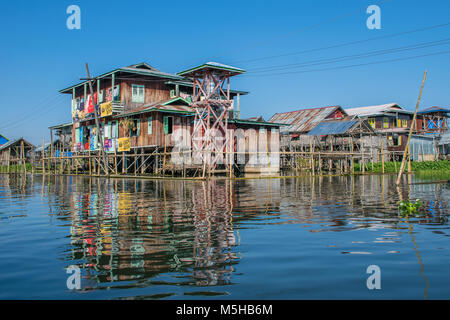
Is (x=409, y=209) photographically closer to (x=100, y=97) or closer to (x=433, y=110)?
(x=100, y=97)

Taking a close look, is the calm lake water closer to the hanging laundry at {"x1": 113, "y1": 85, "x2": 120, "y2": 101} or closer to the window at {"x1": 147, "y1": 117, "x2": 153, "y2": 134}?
the window at {"x1": 147, "y1": 117, "x2": 153, "y2": 134}

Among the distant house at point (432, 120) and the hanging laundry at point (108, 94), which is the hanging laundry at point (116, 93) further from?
the distant house at point (432, 120)

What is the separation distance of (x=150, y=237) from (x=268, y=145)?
30.5m

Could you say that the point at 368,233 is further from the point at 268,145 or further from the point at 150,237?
the point at 268,145

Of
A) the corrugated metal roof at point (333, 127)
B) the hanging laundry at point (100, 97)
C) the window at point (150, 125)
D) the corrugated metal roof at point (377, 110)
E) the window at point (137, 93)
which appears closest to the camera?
the window at point (150, 125)

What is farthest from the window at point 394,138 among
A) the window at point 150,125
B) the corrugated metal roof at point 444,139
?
the window at point 150,125

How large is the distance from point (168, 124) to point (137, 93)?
513 centimetres

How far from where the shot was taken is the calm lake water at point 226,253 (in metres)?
4.52

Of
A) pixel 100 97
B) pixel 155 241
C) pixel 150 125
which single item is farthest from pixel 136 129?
pixel 155 241

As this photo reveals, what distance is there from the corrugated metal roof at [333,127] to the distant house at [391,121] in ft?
30.9

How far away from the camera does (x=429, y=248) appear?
6355 mm

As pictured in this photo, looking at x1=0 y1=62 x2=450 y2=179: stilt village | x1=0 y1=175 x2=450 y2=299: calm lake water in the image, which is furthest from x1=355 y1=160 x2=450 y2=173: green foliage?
x1=0 y1=175 x2=450 y2=299: calm lake water

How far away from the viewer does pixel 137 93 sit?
3584 centimetres

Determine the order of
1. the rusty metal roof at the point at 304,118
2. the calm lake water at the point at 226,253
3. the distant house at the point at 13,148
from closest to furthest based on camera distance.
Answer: the calm lake water at the point at 226,253 → the rusty metal roof at the point at 304,118 → the distant house at the point at 13,148
